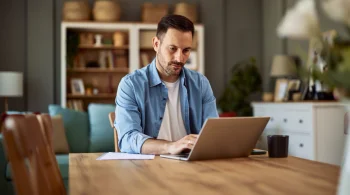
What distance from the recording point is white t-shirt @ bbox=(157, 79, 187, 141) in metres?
2.32

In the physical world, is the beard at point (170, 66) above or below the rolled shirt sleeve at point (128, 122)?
above

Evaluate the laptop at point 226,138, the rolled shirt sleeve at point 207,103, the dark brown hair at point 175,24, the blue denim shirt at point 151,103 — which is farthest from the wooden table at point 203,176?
the dark brown hair at point 175,24

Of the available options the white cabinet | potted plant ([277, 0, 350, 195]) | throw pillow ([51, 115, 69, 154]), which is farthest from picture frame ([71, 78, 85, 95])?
potted plant ([277, 0, 350, 195])

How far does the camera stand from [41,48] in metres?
6.93

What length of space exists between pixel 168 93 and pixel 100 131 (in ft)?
9.01

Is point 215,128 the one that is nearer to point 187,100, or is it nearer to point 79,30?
point 187,100

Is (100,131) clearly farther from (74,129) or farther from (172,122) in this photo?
(172,122)

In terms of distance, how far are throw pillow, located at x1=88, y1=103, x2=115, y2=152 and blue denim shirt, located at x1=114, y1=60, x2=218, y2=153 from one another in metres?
2.66

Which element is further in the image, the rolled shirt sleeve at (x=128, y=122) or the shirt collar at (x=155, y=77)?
the shirt collar at (x=155, y=77)

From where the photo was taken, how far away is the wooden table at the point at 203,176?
1.12 m

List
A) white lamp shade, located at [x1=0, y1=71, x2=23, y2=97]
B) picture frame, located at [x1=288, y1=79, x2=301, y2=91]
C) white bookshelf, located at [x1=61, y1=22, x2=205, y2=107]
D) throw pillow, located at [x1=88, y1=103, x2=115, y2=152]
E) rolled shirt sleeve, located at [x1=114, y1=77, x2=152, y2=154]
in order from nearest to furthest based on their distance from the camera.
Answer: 1. rolled shirt sleeve, located at [x1=114, y1=77, x2=152, y2=154]
2. throw pillow, located at [x1=88, y1=103, x2=115, y2=152]
3. picture frame, located at [x1=288, y1=79, x2=301, y2=91]
4. white lamp shade, located at [x1=0, y1=71, x2=23, y2=97]
5. white bookshelf, located at [x1=61, y1=22, x2=205, y2=107]

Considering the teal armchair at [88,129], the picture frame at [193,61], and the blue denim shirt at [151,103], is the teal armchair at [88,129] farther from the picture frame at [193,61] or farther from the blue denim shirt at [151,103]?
the blue denim shirt at [151,103]

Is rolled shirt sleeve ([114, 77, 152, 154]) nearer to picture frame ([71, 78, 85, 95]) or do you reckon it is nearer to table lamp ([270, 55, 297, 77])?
table lamp ([270, 55, 297, 77])

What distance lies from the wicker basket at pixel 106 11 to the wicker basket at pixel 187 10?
85 centimetres
